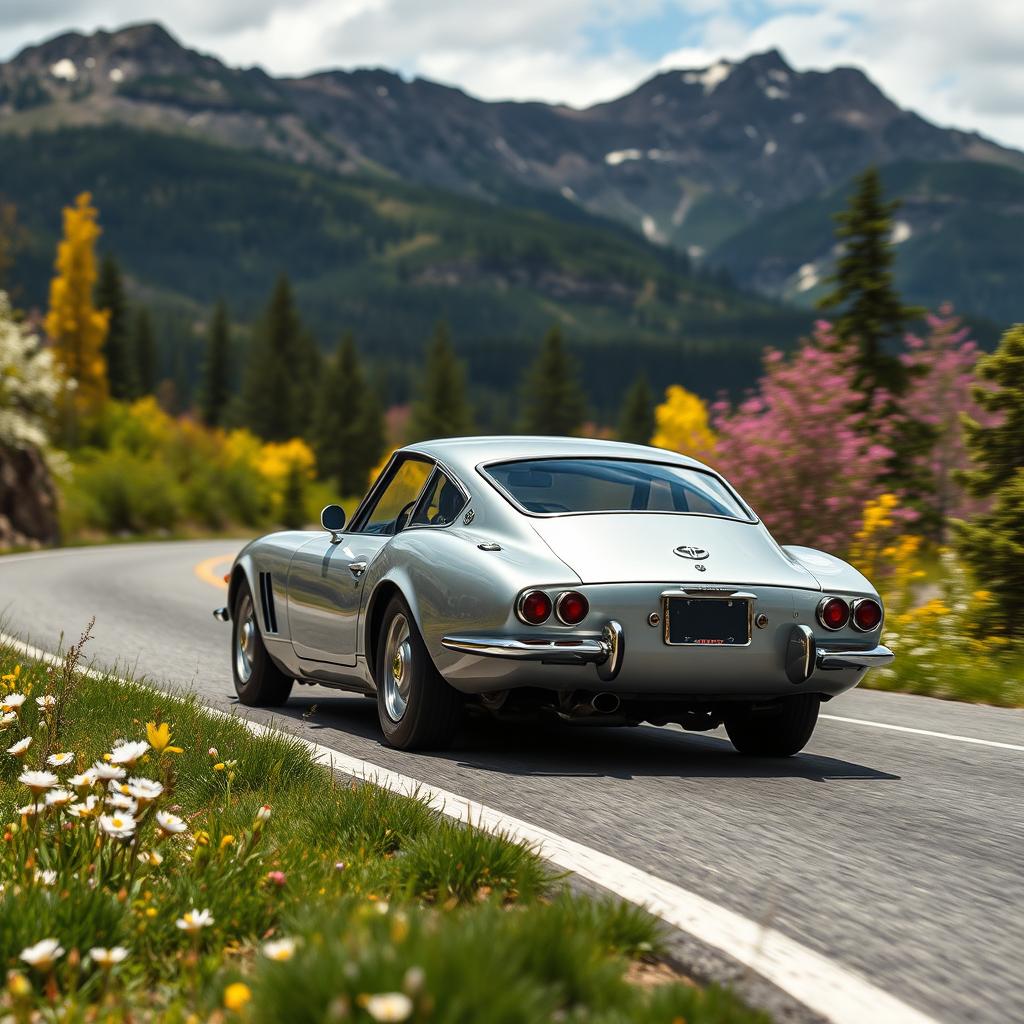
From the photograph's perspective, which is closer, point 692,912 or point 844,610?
point 692,912

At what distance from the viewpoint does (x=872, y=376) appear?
2909 cm

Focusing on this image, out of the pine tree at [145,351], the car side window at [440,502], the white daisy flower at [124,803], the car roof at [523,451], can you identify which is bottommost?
the white daisy flower at [124,803]

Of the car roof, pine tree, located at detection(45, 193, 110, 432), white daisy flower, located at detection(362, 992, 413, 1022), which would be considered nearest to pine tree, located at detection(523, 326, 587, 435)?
pine tree, located at detection(45, 193, 110, 432)

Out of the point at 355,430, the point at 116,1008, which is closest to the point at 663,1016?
the point at 116,1008

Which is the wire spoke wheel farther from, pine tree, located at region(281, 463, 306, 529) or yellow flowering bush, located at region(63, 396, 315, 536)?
pine tree, located at region(281, 463, 306, 529)

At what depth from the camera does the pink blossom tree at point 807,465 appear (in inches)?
582

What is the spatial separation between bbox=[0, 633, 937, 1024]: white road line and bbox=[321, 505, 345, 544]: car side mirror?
9.44ft

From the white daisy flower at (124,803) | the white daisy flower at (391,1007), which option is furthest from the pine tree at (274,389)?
the white daisy flower at (391,1007)

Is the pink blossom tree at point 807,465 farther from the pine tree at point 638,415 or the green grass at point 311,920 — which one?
the pine tree at point 638,415

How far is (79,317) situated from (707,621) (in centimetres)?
6750

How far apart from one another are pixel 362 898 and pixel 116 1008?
0.82 metres

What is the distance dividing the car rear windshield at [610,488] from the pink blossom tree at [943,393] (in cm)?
2245

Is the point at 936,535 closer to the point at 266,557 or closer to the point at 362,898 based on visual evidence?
the point at 266,557

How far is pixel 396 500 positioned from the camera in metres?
7.38
